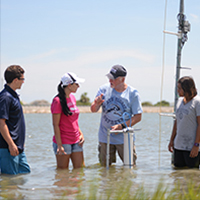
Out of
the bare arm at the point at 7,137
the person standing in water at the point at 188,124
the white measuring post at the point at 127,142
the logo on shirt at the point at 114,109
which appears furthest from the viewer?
the logo on shirt at the point at 114,109

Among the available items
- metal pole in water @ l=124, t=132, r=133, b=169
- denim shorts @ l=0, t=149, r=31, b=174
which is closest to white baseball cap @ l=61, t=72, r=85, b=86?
metal pole in water @ l=124, t=132, r=133, b=169

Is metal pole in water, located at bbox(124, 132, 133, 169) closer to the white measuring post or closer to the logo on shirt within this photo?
the white measuring post

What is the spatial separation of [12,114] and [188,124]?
9.20 feet

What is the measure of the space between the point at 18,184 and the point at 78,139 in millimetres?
1195

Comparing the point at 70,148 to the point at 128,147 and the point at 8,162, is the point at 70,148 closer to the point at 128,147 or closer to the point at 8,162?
the point at 128,147

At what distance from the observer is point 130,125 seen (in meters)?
6.13

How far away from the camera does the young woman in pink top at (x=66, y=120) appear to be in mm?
5773

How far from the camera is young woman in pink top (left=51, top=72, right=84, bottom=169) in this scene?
18.9 feet

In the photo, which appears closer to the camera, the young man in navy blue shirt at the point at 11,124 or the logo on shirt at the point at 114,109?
the young man in navy blue shirt at the point at 11,124

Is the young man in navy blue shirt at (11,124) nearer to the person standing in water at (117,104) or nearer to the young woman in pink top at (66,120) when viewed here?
the young woman in pink top at (66,120)

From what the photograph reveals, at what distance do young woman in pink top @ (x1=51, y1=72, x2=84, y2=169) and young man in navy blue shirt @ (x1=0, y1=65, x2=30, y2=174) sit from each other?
0.69 m

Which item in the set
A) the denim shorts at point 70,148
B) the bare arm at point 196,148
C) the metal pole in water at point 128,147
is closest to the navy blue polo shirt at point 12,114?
the denim shorts at point 70,148

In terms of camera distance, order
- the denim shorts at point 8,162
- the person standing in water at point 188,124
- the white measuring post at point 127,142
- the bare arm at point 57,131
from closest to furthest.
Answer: the denim shorts at point 8,162 → the bare arm at point 57,131 → the person standing in water at point 188,124 → the white measuring post at point 127,142

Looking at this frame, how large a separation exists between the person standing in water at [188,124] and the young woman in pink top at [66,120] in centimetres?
166
